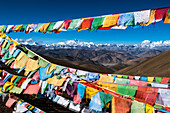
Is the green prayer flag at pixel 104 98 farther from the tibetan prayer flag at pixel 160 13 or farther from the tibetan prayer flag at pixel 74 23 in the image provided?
the tibetan prayer flag at pixel 74 23

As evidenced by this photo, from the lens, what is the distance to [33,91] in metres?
4.57

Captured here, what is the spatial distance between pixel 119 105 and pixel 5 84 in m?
4.43

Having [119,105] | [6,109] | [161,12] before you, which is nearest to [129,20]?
[161,12]

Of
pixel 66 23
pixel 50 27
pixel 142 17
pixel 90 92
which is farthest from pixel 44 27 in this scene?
pixel 142 17

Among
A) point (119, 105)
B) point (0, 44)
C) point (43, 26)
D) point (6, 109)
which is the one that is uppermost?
point (43, 26)

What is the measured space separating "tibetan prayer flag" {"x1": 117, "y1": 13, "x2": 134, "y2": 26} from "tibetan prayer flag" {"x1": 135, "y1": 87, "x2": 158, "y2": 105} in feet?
8.15

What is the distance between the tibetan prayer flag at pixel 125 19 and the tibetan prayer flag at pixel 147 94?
8.15 ft

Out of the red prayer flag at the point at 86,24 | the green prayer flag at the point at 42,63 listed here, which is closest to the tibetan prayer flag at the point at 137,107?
the red prayer flag at the point at 86,24

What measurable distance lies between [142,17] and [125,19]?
395 mm

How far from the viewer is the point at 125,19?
3.45 metres

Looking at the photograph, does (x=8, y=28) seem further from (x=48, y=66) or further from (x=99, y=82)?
(x=99, y=82)

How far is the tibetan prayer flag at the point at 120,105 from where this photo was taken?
2734 millimetres

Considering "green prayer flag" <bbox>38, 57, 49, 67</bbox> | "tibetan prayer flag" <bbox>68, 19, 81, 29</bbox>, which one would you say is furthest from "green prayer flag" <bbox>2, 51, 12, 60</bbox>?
"tibetan prayer flag" <bbox>68, 19, 81, 29</bbox>

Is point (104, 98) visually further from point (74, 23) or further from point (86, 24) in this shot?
point (74, 23)
